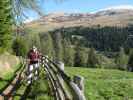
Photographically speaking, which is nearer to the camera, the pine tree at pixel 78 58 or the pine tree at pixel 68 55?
→ the pine tree at pixel 78 58

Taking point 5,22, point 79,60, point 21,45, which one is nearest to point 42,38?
point 79,60

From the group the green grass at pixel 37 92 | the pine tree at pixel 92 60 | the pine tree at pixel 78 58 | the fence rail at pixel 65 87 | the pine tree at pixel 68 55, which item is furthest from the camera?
the pine tree at pixel 68 55

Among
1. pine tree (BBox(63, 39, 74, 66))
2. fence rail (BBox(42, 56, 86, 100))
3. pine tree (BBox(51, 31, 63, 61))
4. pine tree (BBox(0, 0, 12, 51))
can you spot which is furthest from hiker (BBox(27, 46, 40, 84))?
pine tree (BBox(51, 31, 63, 61))

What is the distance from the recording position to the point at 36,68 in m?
22.5

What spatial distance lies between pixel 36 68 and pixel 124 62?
421 feet

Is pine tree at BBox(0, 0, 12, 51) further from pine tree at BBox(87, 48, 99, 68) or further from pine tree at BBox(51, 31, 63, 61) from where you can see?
pine tree at BBox(51, 31, 63, 61)

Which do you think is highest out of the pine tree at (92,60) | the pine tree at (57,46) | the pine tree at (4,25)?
the pine tree at (4,25)

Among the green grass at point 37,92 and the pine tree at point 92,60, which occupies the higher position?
the green grass at point 37,92

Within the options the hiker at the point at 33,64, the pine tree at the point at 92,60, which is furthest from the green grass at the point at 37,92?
the pine tree at the point at 92,60

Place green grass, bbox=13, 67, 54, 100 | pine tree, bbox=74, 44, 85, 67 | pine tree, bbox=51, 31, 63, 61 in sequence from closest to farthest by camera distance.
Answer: green grass, bbox=13, 67, 54, 100 → pine tree, bbox=74, 44, 85, 67 → pine tree, bbox=51, 31, 63, 61

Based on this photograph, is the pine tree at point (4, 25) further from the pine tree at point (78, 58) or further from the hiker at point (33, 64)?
the pine tree at point (78, 58)

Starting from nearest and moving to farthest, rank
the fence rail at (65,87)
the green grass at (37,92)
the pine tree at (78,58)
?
1. the fence rail at (65,87)
2. the green grass at (37,92)
3. the pine tree at (78,58)

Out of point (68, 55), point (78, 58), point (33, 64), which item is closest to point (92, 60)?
point (78, 58)

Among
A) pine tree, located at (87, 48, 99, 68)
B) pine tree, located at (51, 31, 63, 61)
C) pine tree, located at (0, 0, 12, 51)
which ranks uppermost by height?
pine tree, located at (0, 0, 12, 51)
